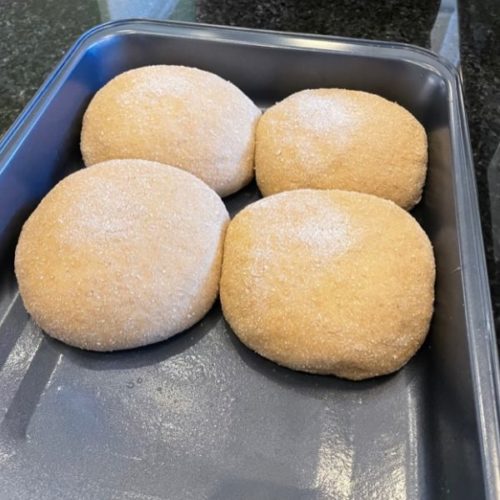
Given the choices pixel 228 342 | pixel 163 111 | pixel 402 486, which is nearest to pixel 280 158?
pixel 163 111

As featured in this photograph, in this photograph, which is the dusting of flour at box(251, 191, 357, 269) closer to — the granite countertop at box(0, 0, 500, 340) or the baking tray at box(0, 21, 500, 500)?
the baking tray at box(0, 21, 500, 500)

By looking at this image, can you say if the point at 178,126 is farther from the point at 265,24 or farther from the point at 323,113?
the point at 265,24

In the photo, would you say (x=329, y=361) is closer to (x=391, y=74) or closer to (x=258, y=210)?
(x=258, y=210)

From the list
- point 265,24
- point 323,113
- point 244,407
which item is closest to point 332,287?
point 244,407

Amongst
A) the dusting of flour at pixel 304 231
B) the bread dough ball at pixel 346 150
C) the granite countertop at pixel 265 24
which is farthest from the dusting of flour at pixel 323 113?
the granite countertop at pixel 265 24

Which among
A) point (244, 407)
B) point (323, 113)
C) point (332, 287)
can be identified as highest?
point (323, 113)

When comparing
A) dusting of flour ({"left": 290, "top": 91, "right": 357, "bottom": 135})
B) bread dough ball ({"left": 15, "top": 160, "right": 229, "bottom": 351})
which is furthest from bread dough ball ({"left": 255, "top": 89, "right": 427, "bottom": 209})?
bread dough ball ({"left": 15, "top": 160, "right": 229, "bottom": 351})

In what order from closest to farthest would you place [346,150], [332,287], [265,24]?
[332,287]
[346,150]
[265,24]
